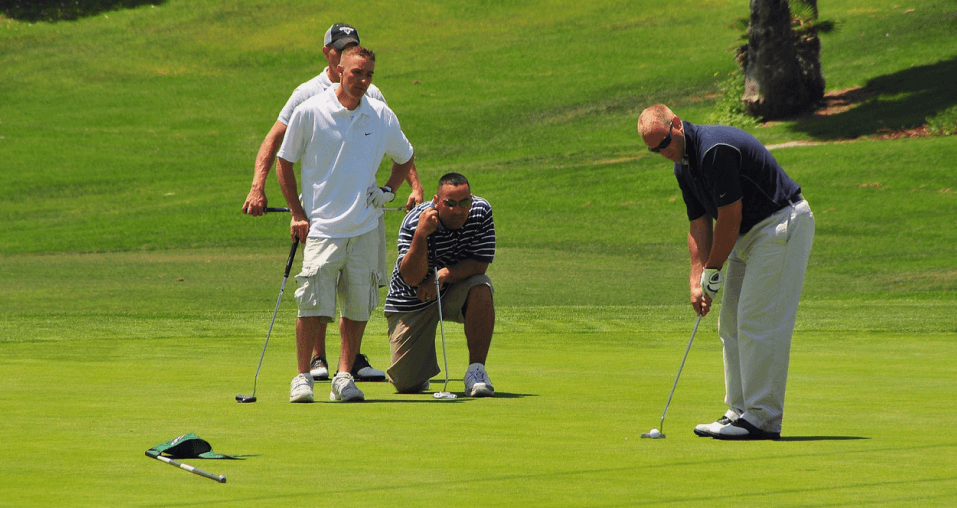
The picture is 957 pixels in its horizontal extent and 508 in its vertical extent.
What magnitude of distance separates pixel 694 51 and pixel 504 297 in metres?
29.6

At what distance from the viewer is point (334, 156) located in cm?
745

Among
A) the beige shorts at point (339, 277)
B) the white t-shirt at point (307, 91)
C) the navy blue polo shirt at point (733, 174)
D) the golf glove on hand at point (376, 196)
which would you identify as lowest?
the beige shorts at point (339, 277)

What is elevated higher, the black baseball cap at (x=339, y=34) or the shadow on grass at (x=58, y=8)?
the shadow on grass at (x=58, y=8)

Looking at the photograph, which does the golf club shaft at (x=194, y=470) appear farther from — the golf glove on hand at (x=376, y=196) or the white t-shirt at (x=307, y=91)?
the white t-shirt at (x=307, y=91)

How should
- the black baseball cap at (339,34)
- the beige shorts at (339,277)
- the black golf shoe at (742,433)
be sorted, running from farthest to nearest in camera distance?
the black baseball cap at (339,34)
the beige shorts at (339,277)
the black golf shoe at (742,433)

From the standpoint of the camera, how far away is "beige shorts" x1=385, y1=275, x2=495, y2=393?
7.90 metres

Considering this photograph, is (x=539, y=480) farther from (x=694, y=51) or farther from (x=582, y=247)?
(x=694, y=51)

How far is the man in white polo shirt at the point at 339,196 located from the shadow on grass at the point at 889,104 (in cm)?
2404

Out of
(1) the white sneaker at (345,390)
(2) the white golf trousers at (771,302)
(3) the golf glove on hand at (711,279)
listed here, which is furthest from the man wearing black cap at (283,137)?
(2) the white golf trousers at (771,302)

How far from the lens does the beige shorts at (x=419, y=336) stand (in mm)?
7902

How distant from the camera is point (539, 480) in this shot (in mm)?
4770

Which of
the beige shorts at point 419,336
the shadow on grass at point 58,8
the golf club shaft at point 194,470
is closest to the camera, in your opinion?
the golf club shaft at point 194,470

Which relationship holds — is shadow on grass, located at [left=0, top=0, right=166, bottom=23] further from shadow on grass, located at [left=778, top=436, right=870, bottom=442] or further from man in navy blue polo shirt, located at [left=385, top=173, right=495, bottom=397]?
shadow on grass, located at [left=778, top=436, right=870, bottom=442]

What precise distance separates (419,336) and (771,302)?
8.78ft
